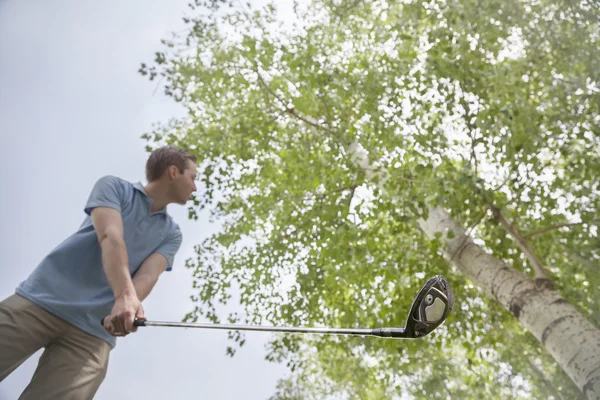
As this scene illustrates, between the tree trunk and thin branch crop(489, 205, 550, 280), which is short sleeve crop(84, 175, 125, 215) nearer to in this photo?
the tree trunk

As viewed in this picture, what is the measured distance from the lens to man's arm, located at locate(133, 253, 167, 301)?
1899 mm

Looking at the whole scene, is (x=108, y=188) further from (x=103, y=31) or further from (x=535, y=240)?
(x=103, y=31)

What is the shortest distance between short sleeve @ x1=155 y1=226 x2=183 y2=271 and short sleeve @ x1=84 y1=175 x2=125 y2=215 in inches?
11.4

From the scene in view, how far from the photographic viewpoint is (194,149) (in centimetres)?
504

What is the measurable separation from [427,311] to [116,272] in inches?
44.0

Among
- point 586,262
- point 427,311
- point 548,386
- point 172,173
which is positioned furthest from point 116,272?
point 548,386

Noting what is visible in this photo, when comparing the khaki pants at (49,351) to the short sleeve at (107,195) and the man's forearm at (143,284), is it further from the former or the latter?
the short sleeve at (107,195)

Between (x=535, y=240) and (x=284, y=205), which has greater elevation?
(x=284, y=205)

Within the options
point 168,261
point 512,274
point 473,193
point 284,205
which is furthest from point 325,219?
point 168,261

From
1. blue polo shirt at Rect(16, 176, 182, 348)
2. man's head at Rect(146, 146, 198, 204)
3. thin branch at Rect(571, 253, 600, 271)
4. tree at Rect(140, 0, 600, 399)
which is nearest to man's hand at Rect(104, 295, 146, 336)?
blue polo shirt at Rect(16, 176, 182, 348)

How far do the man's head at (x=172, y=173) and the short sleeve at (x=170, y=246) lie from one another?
160mm

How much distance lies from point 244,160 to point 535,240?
309 centimetres

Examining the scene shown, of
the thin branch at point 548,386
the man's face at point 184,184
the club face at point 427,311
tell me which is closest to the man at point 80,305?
the man's face at point 184,184

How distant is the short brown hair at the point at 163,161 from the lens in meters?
2.19
